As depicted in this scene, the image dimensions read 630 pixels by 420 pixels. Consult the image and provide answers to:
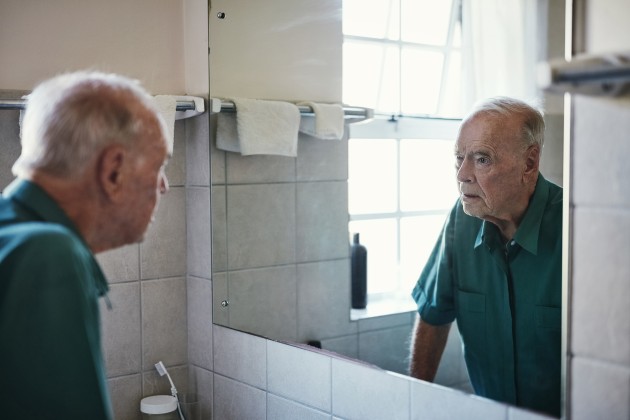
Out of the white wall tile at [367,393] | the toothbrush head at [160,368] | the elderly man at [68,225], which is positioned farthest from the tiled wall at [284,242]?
the elderly man at [68,225]

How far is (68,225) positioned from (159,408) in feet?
3.37

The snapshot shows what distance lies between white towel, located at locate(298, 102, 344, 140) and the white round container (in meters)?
0.78

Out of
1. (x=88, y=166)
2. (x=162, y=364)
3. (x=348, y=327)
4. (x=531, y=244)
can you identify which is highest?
(x=88, y=166)

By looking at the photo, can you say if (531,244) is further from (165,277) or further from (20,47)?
(20,47)

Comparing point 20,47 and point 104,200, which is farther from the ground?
point 20,47

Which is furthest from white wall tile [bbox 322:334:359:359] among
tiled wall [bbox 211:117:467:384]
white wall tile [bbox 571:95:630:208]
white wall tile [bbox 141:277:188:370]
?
white wall tile [bbox 571:95:630:208]

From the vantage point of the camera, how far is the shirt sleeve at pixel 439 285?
1479 millimetres

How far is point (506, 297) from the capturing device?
1379 mm

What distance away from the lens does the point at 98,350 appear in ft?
3.50

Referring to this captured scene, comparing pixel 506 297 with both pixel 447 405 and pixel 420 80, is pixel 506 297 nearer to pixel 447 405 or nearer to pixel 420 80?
pixel 447 405

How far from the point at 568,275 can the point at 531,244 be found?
112mm

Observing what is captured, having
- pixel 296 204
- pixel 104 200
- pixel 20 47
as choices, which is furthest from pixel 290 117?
pixel 104 200

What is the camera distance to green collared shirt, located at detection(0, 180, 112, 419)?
3.19 ft

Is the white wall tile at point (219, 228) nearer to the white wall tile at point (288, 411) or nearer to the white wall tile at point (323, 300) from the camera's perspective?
the white wall tile at point (323, 300)
